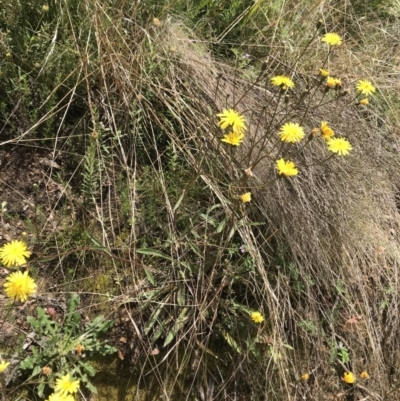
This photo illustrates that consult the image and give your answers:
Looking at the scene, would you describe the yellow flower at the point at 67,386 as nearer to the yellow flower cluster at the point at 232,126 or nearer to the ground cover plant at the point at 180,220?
the ground cover plant at the point at 180,220

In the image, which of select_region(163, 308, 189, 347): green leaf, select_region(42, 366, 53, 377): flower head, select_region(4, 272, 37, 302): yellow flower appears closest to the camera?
select_region(4, 272, 37, 302): yellow flower

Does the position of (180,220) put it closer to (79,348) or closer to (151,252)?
(151,252)

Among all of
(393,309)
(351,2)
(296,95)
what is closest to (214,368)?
(393,309)

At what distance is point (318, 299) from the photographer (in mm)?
1391

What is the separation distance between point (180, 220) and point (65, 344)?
459 mm

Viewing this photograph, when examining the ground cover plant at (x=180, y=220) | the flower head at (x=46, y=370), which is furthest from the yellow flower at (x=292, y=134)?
the flower head at (x=46, y=370)

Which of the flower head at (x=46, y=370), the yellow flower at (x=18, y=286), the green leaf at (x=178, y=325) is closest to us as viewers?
the yellow flower at (x=18, y=286)

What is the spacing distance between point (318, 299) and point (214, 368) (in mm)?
367

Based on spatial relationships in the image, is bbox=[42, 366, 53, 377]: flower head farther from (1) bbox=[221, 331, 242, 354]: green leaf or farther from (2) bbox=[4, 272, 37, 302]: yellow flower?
(1) bbox=[221, 331, 242, 354]: green leaf

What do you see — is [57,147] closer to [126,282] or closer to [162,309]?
[126,282]

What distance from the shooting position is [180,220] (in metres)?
1.38

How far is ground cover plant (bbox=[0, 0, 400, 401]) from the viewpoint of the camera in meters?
1.23

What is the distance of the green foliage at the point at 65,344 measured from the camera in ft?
3.70

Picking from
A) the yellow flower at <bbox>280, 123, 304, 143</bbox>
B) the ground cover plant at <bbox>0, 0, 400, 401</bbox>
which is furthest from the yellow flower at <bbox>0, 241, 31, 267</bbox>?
the yellow flower at <bbox>280, 123, 304, 143</bbox>
